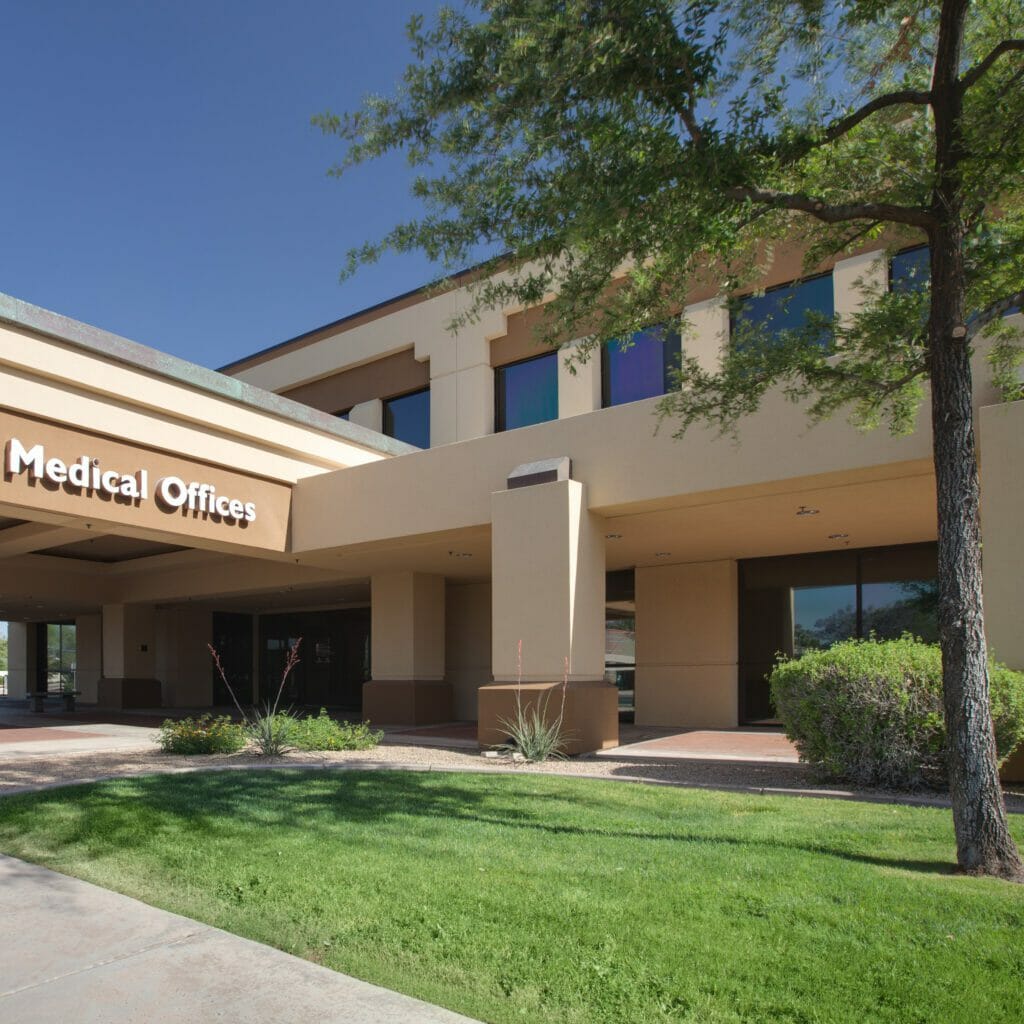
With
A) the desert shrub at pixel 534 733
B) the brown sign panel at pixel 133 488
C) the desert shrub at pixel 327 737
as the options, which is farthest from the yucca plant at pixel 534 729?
the brown sign panel at pixel 133 488

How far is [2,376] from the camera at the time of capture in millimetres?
13852

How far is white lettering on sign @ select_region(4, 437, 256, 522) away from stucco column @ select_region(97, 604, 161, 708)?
13492 mm

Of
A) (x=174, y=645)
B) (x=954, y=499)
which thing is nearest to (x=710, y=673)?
(x=954, y=499)

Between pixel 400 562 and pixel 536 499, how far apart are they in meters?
6.56

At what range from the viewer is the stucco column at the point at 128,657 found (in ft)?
95.0

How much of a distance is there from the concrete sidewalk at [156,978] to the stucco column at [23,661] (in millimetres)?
35855

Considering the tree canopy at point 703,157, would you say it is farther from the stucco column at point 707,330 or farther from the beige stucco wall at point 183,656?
the beige stucco wall at point 183,656

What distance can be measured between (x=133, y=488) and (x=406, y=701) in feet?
26.5

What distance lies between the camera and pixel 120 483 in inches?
609

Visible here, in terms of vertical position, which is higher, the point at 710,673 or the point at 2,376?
the point at 2,376

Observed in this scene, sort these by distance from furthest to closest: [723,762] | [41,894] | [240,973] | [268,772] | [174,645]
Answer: [174,645] < [723,762] < [268,772] < [41,894] < [240,973]

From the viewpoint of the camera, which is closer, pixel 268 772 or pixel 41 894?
pixel 41 894

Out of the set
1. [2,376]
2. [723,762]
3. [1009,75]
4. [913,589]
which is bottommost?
[723,762]

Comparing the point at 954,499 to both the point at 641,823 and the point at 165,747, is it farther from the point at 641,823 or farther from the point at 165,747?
the point at 165,747
